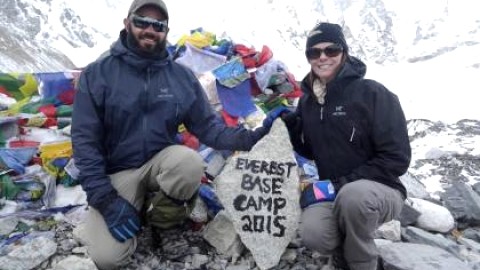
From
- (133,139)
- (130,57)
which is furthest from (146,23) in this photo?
(133,139)

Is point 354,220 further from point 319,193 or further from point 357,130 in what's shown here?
point 357,130

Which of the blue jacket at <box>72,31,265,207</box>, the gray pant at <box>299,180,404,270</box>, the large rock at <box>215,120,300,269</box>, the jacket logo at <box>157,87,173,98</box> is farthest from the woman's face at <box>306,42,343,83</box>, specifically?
the jacket logo at <box>157,87,173,98</box>

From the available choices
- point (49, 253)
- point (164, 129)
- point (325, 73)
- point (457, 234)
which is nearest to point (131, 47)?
point (164, 129)

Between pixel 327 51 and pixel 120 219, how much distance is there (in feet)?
6.48

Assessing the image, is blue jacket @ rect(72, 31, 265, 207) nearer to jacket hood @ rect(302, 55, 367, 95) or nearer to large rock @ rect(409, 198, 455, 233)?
jacket hood @ rect(302, 55, 367, 95)

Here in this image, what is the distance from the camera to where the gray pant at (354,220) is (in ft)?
11.8

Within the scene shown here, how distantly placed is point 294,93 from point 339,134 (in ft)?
8.81

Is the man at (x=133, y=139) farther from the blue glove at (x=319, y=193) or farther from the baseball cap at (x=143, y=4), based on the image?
the blue glove at (x=319, y=193)

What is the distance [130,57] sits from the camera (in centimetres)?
402

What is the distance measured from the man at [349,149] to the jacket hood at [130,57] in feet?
3.84

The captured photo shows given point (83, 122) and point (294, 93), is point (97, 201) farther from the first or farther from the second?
point (294, 93)

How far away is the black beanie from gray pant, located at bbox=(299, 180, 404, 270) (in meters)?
1.08

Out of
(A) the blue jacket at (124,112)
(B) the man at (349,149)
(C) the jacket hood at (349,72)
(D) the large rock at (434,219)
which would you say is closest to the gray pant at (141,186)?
(A) the blue jacket at (124,112)

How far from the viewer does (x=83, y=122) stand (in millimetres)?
3881
